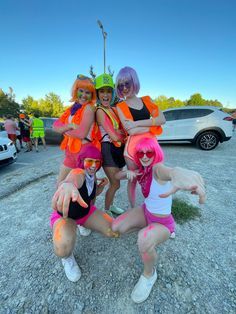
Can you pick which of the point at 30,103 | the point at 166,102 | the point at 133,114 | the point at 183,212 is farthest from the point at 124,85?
the point at 166,102

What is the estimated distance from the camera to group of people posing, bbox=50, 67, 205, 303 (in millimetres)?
1358

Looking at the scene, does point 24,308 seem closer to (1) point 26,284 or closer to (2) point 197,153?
(1) point 26,284

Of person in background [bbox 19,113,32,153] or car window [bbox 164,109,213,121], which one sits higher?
car window [bbox 164,109,213,121]

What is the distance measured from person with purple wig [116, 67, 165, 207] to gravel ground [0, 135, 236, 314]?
959mm

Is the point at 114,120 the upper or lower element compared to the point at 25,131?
upper

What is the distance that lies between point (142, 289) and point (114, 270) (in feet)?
1.06

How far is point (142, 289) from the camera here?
1.37 meters

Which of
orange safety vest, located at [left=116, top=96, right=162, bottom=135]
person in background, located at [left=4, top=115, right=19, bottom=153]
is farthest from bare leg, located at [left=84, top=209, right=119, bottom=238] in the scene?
person in background, located at [left=4, top=115, right=19, bottom=153]

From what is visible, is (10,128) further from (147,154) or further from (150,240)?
(150,240)

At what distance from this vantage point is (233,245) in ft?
6.24

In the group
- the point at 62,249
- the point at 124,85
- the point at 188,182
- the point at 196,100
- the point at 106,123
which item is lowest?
the point at 62,249

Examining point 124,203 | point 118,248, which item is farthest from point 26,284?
point 124,203

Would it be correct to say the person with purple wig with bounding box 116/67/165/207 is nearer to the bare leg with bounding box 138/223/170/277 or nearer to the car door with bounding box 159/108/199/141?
the bare leg with bounding box 138/223/170/277

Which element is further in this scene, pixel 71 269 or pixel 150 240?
pixel 71 269
